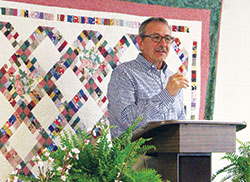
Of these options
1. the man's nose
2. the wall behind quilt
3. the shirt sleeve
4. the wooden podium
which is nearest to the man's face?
the man's nose

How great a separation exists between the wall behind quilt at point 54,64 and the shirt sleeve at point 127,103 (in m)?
0.39

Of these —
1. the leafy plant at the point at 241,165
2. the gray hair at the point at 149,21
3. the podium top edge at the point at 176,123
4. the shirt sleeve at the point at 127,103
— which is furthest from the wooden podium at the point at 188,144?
the gray hair at the point at 149,21

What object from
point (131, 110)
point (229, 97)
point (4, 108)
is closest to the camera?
point (131, 110)

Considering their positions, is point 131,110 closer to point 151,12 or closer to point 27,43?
point 27,43

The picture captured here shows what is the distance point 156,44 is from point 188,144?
96 centimetres

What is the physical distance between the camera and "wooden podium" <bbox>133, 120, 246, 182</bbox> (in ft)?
7.55

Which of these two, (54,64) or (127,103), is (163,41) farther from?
(54,64)

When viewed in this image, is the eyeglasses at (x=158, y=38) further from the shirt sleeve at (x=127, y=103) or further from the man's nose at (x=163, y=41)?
the shirt sleeve at (x=127, y=103)

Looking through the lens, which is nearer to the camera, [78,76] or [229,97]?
[78,76]

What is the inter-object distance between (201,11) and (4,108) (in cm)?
165

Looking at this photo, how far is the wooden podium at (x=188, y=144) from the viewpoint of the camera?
2.30 meters

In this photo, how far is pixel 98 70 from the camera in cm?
344

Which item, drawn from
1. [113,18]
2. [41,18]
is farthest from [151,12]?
[41,18]

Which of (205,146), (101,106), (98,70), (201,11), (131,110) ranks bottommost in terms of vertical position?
(205,146)
